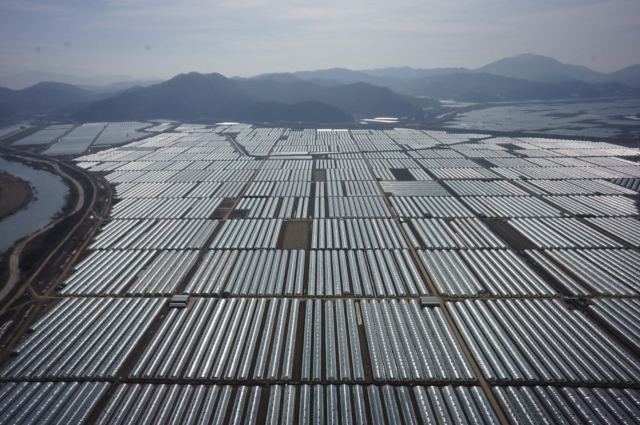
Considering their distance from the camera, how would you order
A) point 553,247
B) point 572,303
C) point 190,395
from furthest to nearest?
point 553,247 < point 572,303 < point 190,395

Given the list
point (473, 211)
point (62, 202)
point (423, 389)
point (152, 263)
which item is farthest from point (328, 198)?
point (62, 202)

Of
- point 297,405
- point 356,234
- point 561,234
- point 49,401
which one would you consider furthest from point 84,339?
point 561,234

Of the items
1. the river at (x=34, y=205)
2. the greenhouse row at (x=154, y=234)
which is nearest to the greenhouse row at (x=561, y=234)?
the greenhouse row at (x=154, y=234)

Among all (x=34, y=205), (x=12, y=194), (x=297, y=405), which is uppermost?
(x=297, y=405)

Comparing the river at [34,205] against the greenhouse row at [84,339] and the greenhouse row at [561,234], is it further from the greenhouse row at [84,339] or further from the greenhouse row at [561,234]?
the greenhouse row at [561,234]

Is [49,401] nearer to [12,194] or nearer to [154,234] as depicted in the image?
[154,234]

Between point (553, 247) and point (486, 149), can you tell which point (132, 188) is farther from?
point (486, 149)

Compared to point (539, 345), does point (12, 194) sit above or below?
below
